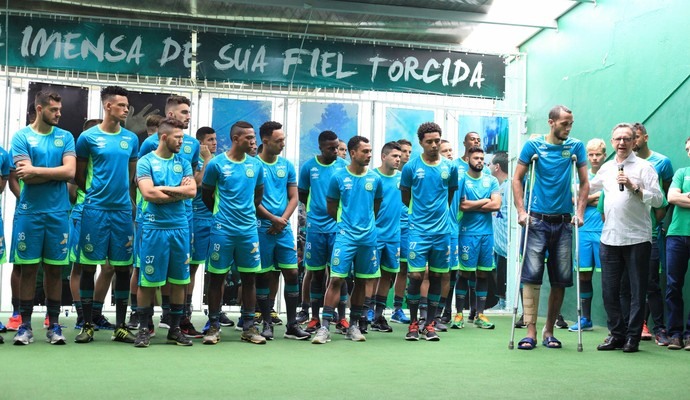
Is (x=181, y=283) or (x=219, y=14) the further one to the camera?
(x=219, y=14)

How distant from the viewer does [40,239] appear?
577cm

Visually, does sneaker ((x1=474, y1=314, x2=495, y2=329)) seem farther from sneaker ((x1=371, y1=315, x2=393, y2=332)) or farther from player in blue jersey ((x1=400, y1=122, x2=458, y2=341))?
player in blue jersey ((x1=400, y1=122, x2=458, y2=341))

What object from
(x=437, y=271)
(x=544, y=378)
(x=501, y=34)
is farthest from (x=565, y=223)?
(x=501, y=34)

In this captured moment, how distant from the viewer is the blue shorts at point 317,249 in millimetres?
7117

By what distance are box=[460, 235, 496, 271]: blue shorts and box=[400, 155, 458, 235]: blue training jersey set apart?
1.55 m

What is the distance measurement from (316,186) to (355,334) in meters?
1.61

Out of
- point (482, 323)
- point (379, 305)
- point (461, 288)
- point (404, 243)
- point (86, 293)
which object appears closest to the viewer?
point (86, 293)

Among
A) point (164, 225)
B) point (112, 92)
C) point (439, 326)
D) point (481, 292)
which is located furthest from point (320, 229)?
point (112, 92)

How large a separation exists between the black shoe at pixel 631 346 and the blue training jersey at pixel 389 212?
250 centimetres

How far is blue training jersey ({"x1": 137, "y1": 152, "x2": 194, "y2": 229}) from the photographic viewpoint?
19.0 feet

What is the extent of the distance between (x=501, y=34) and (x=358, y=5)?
243 cm

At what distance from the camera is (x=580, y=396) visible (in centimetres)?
392

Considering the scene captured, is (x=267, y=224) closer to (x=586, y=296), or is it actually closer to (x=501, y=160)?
(x=586, y=296)

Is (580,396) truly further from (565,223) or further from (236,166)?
(236,166)
